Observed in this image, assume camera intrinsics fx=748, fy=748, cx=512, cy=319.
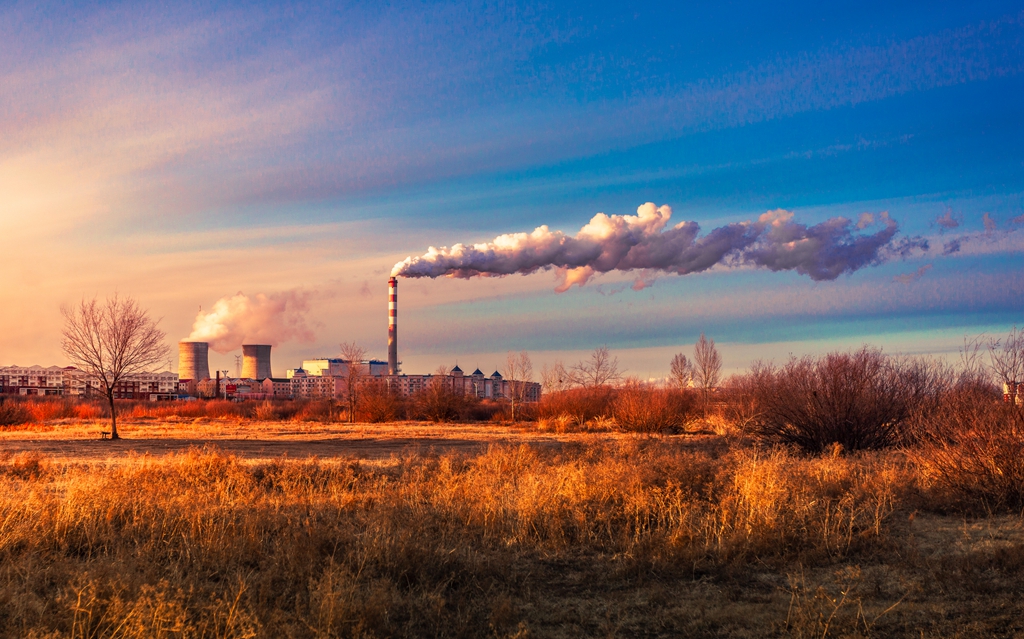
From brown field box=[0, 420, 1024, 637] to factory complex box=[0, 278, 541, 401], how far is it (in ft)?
105

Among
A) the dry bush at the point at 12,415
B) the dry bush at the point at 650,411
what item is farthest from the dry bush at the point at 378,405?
the dry bush at the point at 12,415

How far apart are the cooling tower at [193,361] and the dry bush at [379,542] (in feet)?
276

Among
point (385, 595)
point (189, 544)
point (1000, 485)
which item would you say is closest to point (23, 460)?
point (189, 544)

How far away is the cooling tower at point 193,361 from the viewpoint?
9062 centimetres

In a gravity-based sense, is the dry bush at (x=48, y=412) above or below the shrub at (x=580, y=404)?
above

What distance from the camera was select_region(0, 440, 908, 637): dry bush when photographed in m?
5.61

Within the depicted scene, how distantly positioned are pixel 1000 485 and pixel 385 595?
9301 mm

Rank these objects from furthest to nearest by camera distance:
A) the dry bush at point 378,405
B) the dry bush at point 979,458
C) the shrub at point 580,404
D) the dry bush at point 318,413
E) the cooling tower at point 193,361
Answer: the cooling tower at point 193,361 < the dry bush at point 378,405 < the dry bush at point 318,413 < the shrub at point 580,404 < the dry bush at point 979,458

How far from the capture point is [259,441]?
24.5 m

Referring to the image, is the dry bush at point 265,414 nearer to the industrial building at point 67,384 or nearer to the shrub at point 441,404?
the shrub at point 441,404

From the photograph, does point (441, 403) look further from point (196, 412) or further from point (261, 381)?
point (261, 381)

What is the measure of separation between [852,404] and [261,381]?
294 feet

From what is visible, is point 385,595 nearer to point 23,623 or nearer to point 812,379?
point 23,623

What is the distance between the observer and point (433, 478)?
41.8ft
